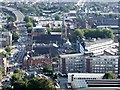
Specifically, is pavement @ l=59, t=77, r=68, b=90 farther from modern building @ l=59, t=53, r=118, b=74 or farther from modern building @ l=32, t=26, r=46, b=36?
modern building @ l=32, t=26, r=46, b=36

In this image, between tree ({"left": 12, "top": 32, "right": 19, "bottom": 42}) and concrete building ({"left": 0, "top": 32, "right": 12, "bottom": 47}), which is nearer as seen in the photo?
concrete building ({"left": 0, "top": 32, "right": 12, "bottom": 47})

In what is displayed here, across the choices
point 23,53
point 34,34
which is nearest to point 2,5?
point 34,34

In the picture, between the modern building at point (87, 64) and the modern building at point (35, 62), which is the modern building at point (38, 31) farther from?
the modern building at point (87, 64)

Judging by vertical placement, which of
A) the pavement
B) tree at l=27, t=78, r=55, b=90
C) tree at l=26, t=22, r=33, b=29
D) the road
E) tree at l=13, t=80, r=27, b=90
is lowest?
the road

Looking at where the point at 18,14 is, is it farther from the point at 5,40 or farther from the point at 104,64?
the point at 104,64

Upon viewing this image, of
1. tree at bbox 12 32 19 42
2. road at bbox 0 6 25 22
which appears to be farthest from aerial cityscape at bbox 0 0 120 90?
road at bbox 0 6 25 22

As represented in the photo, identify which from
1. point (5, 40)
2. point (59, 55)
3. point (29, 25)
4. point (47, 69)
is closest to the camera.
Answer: point (47, 69)

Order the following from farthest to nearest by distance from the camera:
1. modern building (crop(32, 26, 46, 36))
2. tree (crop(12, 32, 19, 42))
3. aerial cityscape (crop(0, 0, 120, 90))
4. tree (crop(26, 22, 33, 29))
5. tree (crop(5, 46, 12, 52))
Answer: tree (crop(26, 22, 33, 29)) → modern building (crop(32, 26, 46, 36)) → tree (crop(12, 32, 19, 42)) → tree (crop(5, 46, 12, 52)) → aerial cityscape (crop(0, 0, 120, 90))

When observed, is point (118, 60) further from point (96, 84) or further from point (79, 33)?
point (79, 33)

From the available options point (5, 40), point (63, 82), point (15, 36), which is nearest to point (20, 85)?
point (63, 82)
